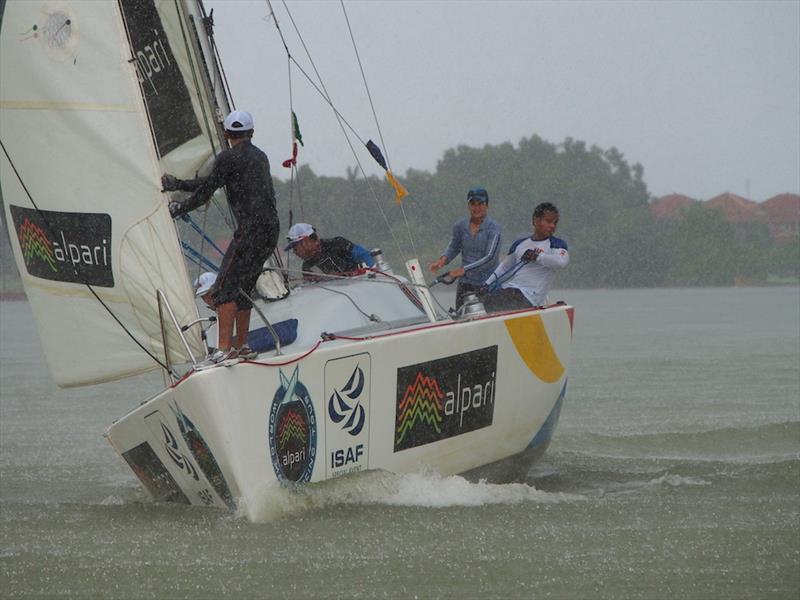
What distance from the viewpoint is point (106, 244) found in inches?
215

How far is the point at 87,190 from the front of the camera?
5.45 meters

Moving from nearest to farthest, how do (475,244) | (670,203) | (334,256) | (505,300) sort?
(505,300) < (334,256) < (475,244) < (670,203)

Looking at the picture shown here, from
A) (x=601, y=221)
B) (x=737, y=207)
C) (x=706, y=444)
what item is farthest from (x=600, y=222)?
(x=706, y=444)

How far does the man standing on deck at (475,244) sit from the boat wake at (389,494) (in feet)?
5.80

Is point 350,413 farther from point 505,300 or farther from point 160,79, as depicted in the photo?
point 160,79

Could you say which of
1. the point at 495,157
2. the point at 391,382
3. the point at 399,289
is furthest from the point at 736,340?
the point at 495,157

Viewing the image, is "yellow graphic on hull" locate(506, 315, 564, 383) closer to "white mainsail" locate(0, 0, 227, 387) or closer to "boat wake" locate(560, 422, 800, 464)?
"boat wake" locate(560, 422, 800, 464)

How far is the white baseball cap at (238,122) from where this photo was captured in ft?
18.1

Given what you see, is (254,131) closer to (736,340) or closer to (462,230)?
(462,230)

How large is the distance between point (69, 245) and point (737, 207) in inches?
3248

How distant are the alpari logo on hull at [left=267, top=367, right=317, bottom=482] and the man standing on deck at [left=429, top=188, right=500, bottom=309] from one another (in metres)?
2.30

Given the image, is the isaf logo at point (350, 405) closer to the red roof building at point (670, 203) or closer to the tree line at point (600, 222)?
the tree line at point (600, 222)

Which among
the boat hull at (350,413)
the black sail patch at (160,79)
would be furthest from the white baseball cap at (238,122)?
the boat hull at (350,413)

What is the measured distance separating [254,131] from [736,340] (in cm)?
1436
